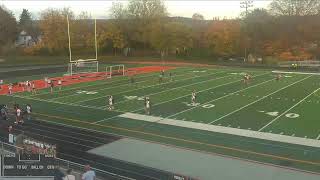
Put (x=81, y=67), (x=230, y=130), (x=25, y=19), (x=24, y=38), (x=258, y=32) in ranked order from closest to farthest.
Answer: (x=230, y=130) < (x=81, y=67) < (x=258, y=32) < (x=24, y=38) < (x=25, y=19)

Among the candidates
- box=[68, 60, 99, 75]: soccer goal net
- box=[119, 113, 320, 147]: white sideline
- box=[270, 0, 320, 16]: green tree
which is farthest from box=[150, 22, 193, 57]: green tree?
box=[119, 113, 320, 147]: white sideline

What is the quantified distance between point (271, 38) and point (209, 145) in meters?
56.1

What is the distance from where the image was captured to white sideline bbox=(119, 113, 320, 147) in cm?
2056

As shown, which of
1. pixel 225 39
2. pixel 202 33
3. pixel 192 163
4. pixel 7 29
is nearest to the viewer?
pixel 192 163

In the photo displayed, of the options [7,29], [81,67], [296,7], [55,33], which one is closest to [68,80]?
[81,67]

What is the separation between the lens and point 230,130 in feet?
74.7

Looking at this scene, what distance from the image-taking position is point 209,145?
20.2 m

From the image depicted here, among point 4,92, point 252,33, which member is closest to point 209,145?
point 4,92

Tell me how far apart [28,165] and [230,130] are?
11366mm

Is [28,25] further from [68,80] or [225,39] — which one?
[68,80]

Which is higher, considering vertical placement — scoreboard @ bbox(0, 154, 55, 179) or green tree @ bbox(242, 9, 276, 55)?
green tree @ bbox(242, 9, 276, 55)

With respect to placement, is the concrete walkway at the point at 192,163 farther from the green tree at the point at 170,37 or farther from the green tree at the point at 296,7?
the green tree at the point at 296,7

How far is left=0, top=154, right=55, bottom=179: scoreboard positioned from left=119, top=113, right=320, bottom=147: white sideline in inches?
408

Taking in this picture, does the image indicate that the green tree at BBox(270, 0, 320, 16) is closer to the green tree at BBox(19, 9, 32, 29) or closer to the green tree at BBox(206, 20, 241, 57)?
the green tree at BBox(206, 20, 241, 57)
